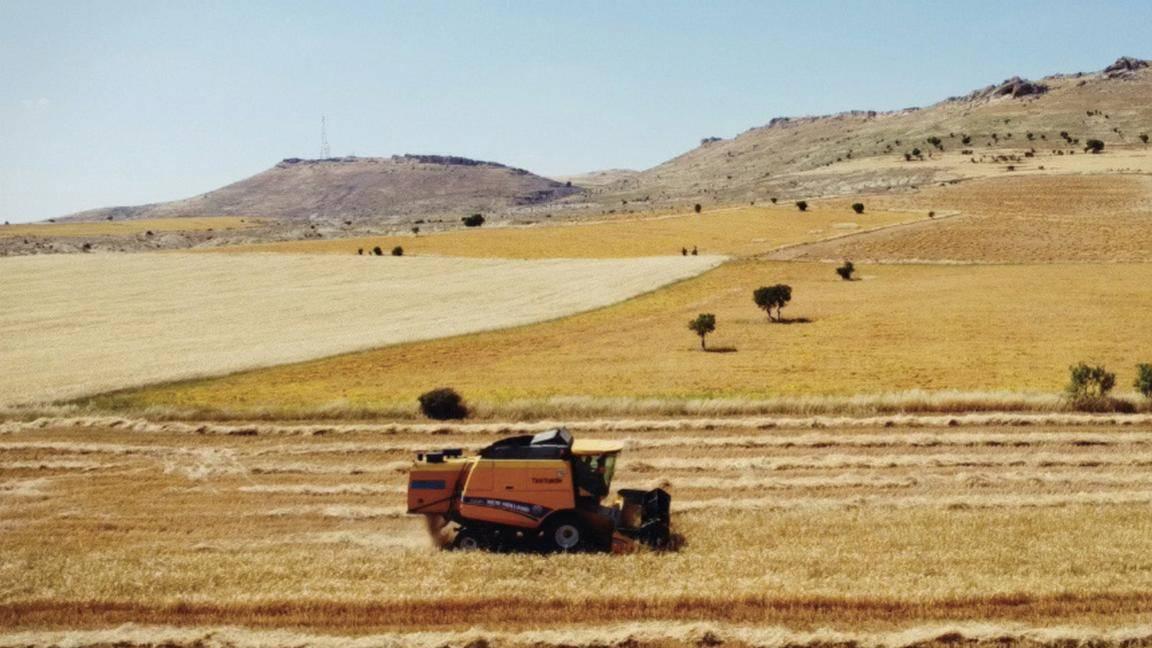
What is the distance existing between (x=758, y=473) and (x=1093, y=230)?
6443cm

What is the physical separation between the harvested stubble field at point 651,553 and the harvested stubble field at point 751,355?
5.55 meters

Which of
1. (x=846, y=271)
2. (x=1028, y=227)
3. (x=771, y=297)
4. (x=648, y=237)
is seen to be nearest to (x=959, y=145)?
(x=1028, y=227)

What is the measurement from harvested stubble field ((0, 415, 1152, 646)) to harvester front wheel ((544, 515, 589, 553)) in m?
0.76

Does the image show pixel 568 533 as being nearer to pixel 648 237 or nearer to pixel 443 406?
pixel 443 406

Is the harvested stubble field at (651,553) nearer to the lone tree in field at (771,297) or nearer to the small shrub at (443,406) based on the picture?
the small shrub at (443,406)

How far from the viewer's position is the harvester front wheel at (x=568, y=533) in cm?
1827

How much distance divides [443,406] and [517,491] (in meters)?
13.0

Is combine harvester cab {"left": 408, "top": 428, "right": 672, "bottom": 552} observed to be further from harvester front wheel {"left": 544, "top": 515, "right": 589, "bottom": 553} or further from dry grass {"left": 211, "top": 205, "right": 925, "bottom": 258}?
dry grass {"left": 211, "top": 205, "right": 925, "bottom": 258}

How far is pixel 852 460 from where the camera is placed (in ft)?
82.1

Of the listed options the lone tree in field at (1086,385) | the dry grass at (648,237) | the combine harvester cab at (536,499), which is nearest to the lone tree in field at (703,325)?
the lone tree in field at (1086,385)

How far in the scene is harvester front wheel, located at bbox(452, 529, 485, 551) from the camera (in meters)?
18.6

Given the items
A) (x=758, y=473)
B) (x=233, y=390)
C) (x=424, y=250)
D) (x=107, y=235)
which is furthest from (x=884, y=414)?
(x=107, y=235)

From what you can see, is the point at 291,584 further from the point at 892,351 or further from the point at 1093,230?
the point at 1093,230

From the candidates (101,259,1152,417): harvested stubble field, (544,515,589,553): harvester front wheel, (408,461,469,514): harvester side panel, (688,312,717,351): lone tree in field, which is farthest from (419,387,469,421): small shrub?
(688,312,717,351): lone tree in field
